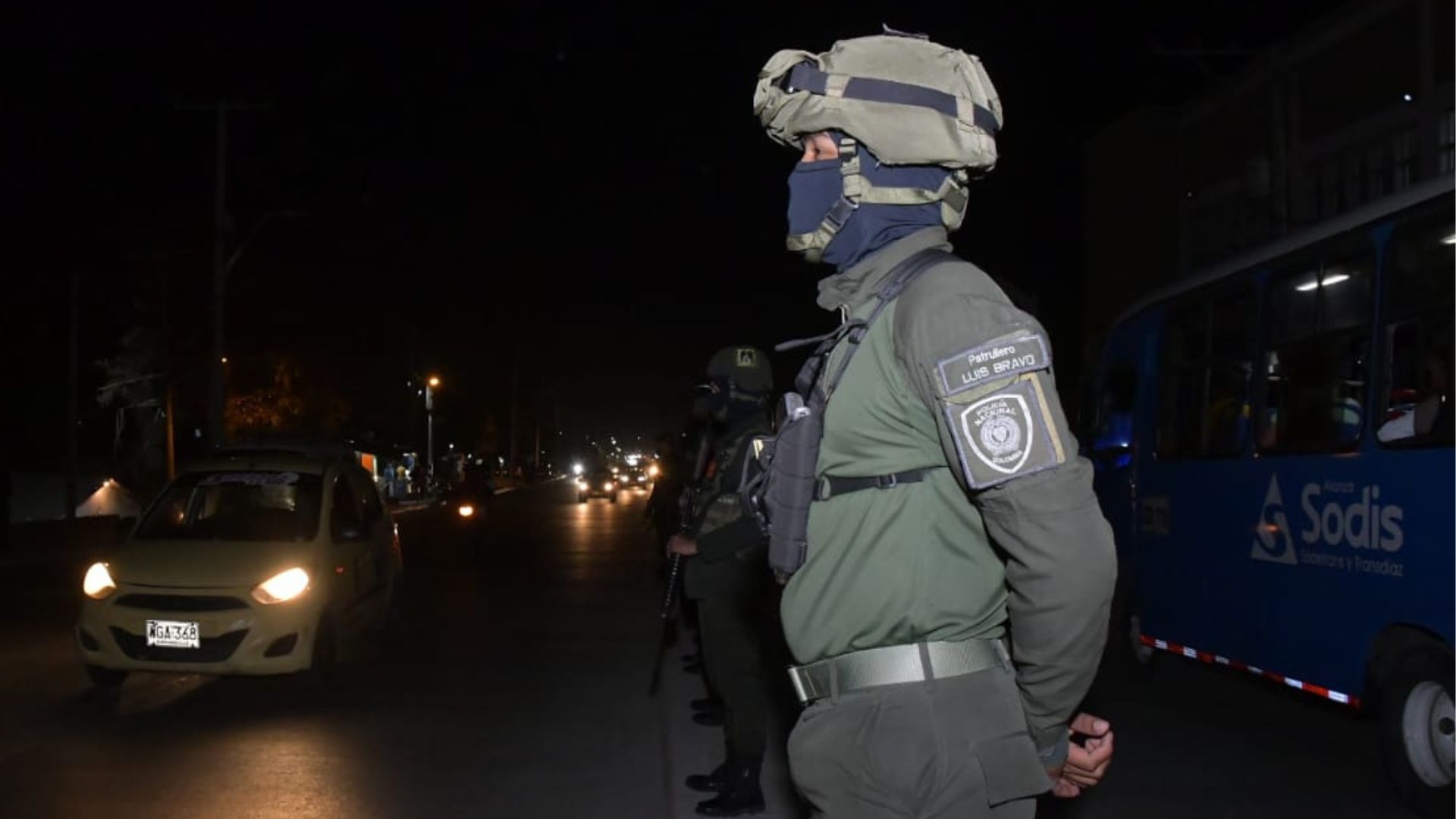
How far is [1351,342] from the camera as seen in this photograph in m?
8.49

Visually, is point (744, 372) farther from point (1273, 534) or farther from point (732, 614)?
point (1273, 534)

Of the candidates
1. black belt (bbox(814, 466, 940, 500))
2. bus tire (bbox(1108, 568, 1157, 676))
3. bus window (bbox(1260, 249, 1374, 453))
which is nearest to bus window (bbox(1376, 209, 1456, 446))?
bus window (bbox(1260, 249, 1374, 453))

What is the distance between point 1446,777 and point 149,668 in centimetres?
805

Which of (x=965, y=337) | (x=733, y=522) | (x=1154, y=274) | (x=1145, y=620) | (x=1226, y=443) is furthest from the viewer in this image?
(x=1154, y=274)

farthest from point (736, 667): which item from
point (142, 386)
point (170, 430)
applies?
point (142, 386)

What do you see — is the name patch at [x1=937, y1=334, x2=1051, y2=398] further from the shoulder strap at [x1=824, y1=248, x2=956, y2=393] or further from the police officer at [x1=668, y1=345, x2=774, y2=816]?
the police officer at [x1=668, y1=345, x2=774, y2=816]

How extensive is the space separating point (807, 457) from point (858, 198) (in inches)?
19.1

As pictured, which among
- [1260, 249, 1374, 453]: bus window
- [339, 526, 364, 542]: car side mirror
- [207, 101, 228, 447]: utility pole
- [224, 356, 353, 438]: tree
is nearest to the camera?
[1260, 249, 1374, 453]: bus window

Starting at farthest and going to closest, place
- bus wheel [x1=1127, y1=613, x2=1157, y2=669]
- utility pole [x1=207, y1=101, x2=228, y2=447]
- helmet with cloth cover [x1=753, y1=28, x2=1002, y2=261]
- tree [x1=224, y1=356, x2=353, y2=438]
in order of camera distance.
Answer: tree [x1=224, y1=356, x2=353, y2=438] < utility pole [x1=207, y1=101, x2=228, y2=447] < bus wheel [x1=1127, y1=613, x2=1157, y2=669] < helmet with cloth cover [x1=753, y1=28, x2=1002, y2=261]

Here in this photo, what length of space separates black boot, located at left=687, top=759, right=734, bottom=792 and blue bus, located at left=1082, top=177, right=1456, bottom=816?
345 cm

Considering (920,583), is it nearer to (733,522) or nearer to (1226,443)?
(733,522)

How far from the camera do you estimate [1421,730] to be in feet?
24.8

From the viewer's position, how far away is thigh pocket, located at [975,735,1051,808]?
8.18 feet

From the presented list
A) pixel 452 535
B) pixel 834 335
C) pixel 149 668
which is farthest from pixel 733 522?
pixel 452 535
